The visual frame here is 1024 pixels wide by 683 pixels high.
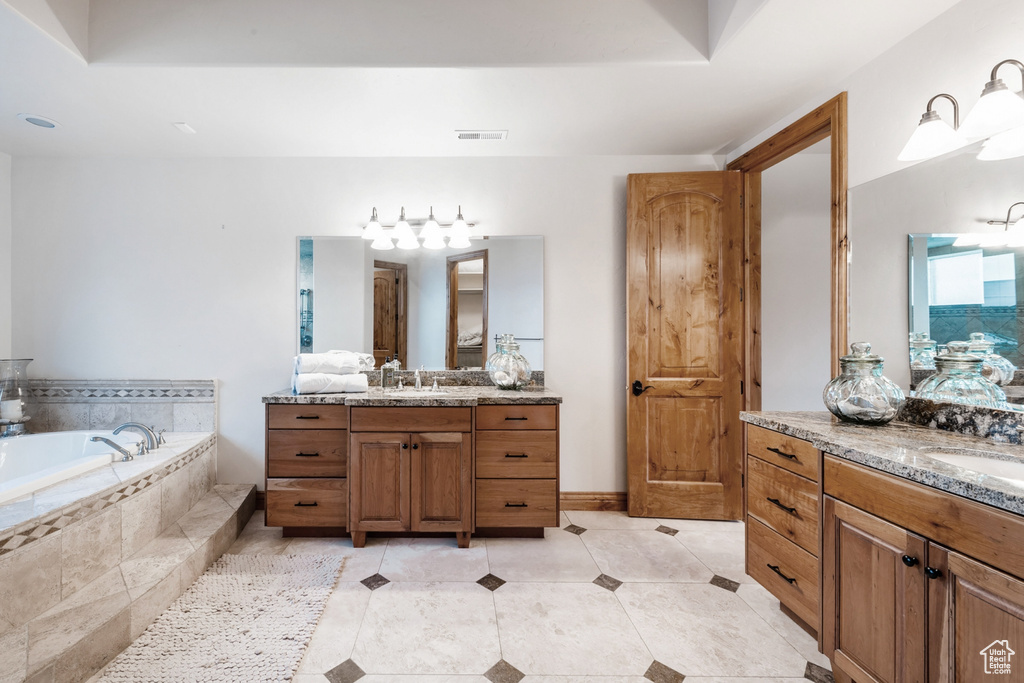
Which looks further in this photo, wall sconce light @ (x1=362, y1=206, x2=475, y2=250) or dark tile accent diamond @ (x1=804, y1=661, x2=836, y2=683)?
wall sconce light @ (x1=362, y1=206, x2=475, y2=250)

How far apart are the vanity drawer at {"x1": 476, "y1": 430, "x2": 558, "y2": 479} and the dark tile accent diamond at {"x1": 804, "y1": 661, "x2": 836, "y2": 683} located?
4.16 feet

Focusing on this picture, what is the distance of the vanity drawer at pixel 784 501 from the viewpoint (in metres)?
1.51

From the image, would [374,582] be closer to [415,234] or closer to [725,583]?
[725,583]

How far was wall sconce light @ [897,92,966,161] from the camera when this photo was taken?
1485mm

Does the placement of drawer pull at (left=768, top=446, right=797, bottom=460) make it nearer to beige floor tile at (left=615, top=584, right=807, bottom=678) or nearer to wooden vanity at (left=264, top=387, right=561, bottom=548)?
beige floor tile at (left=615, top=584, right=807, bottom=678)

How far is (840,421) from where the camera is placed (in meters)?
1.64

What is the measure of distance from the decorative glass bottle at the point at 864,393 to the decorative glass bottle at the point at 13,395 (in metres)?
4.31

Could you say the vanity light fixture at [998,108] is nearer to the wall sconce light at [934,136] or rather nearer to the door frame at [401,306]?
the wall sconce light at [934,136]

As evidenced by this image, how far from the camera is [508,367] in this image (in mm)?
2664

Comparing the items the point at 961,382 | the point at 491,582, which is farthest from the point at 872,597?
the point at 491,582

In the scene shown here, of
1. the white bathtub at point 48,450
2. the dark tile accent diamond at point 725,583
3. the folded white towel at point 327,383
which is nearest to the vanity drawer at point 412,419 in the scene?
the folded white towel at point 327,383

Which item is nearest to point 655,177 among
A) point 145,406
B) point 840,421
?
point 840,421

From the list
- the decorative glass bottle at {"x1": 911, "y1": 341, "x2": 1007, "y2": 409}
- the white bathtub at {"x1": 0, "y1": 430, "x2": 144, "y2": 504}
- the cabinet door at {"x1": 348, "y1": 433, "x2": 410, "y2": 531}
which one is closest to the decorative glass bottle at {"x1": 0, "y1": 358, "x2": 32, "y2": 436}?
the white bathtub at {"x1": 0, "y1": 430, "x2": 144, "y2": 504}

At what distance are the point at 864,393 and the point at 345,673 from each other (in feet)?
6.75
